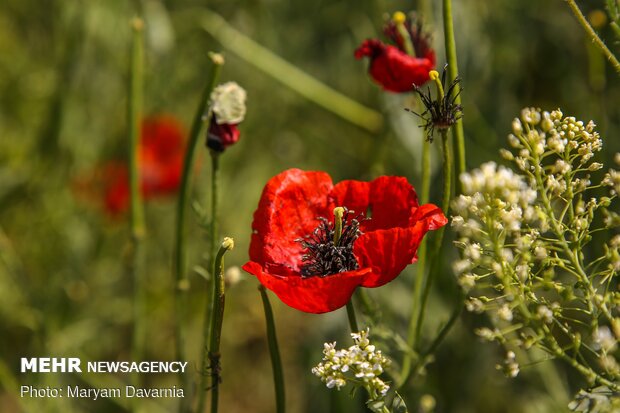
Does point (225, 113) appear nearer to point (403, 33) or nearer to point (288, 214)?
point (288, 214)

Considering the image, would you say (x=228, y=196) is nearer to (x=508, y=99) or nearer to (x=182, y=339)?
(x=508, y=99)

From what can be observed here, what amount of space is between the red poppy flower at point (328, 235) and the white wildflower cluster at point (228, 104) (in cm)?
9

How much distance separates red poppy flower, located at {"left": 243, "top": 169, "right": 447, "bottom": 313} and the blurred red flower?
878mm

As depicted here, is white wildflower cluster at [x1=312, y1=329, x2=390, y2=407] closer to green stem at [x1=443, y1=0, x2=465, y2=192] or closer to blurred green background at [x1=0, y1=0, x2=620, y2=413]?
green stem at [x1=443, y1=0, x2=465, y2=192]

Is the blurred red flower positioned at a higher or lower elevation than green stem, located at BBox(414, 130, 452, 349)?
higher

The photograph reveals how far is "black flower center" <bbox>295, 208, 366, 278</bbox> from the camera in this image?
882mm

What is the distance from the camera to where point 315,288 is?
707 millimetres

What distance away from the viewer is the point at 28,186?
1622 millimetres

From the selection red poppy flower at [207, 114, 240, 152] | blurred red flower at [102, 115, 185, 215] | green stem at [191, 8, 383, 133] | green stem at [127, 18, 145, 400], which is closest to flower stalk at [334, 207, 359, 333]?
red poppy flower at [207, 114, 240, 152]

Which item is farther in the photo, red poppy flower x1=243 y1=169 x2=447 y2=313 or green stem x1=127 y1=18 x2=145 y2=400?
green stem x1=127 y1=18 x2=145 y2=400

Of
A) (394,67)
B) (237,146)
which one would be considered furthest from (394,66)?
(237,146)

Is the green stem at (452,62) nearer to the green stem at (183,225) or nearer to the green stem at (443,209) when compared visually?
the green stem at (443,209)

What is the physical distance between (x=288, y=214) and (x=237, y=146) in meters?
1.22

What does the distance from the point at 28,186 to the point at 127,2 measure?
65 centimetres
